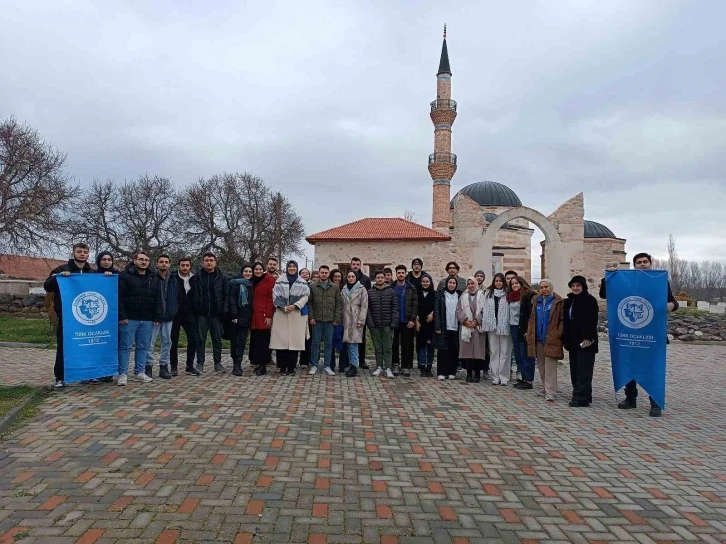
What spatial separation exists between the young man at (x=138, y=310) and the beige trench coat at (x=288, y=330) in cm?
185

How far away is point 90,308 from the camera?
6723 mm

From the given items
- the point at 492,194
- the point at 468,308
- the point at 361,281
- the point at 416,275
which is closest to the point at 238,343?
the point at 361,281

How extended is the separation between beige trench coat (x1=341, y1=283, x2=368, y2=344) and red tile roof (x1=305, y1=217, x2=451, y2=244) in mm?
14382

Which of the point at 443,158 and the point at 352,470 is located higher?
the point at 443,158

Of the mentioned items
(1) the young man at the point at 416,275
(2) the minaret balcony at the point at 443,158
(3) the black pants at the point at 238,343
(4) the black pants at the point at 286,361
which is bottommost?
(4) the black pants at the point at 286,361

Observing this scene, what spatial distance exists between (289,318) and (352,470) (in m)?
4.39

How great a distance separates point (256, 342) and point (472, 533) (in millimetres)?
5686

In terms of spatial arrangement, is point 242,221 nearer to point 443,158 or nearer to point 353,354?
point 443,158

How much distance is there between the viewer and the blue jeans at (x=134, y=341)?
6949mm

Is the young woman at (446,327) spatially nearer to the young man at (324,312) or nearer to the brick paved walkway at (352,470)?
the brick paved walkway at (352,470)

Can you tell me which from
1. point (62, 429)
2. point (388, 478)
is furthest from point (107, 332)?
point (388, 478)

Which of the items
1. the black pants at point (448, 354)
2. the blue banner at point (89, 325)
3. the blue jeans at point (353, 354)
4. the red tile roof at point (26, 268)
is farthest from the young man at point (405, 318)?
the red tile roof at point (26, 268)

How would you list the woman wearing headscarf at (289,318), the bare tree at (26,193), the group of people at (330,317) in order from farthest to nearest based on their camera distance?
the bare tree at (26,193) < the woman wearing headscarf at (289,318) < the group of people at (330,317)

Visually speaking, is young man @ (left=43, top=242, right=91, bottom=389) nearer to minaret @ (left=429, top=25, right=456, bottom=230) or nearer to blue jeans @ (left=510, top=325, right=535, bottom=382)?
blue jeans @ (left=510, top=325, right=535, bottom=382)
